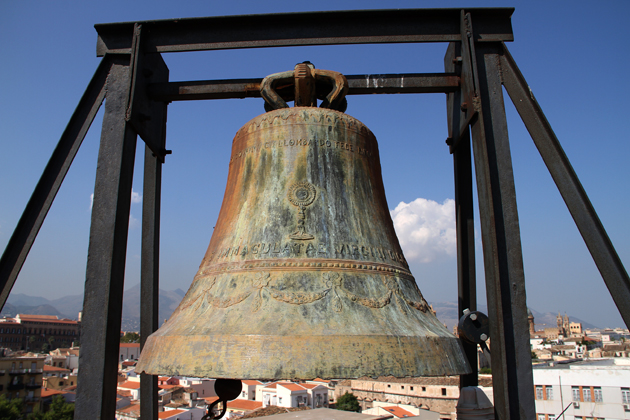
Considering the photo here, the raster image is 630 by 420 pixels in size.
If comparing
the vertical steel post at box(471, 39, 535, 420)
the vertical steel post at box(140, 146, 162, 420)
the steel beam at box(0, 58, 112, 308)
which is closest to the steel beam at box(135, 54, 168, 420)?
the vertical steel post at box(140, 146, 162, 420)

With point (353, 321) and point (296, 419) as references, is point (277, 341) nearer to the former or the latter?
point (353, 321)

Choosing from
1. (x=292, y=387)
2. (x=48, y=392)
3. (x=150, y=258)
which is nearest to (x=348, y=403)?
(x=292, y=387)

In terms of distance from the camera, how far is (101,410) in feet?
10.6

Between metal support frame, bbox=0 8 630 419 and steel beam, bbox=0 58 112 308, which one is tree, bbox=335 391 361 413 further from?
steel beam, bbox=0 58 112 308

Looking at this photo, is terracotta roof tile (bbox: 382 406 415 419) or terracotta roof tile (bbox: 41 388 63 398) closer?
terracotta roof tile (bbox: 382 406 415 419)

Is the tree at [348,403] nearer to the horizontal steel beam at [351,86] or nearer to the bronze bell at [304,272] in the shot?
the horizontal steel beam at [351,86]

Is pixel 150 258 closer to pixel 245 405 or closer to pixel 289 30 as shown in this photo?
pixel 289 30

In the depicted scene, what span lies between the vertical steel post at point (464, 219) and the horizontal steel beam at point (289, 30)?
0.73 meters

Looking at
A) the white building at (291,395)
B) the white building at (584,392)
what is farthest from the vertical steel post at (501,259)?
the white building at (291,395)

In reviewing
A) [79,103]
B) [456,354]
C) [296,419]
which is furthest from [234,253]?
[296,419]

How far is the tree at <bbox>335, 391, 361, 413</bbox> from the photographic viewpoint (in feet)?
149

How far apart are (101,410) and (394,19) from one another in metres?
3.66

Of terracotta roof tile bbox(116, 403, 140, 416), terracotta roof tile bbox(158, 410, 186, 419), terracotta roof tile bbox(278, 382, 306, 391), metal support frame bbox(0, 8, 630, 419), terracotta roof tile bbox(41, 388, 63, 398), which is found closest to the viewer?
metal support frame bbox(0, 8, 630, 419)

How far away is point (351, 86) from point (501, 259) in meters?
2.05
